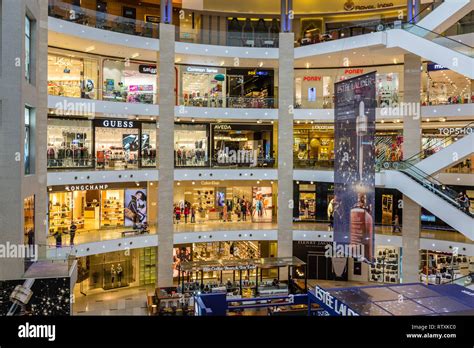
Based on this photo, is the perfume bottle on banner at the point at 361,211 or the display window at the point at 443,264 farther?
the display window at the point at 443,264

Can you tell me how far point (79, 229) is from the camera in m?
19.1

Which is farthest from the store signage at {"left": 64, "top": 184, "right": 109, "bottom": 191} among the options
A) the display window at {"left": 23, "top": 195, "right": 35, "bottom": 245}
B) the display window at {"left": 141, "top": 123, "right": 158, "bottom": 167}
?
the display window at {"left": 141, "top": 123, "right": 158, "bottom": 167}

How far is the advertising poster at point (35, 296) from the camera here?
10.4 meters

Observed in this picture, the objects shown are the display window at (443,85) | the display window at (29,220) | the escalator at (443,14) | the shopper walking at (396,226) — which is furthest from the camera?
the display window at (443,85)

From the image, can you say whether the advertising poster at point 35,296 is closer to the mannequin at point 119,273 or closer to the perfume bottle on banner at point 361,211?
the perfume bottle on banner at point 361,211

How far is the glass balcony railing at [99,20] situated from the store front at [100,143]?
4227 millimetres

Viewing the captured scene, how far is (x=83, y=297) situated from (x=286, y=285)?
27.8 feet

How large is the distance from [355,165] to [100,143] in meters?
12.7

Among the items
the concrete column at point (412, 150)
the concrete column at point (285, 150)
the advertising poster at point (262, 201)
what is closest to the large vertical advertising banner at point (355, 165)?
the concrete column at point (412, 150)

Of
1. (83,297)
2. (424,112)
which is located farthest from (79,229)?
(424,112)

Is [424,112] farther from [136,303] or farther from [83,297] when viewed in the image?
[83,297]

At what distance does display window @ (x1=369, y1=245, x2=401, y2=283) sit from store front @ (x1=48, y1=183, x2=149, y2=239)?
36.7 ft

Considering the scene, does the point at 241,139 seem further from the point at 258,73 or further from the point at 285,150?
the point at 285,150

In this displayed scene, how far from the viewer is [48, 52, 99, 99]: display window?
60.3 feet
